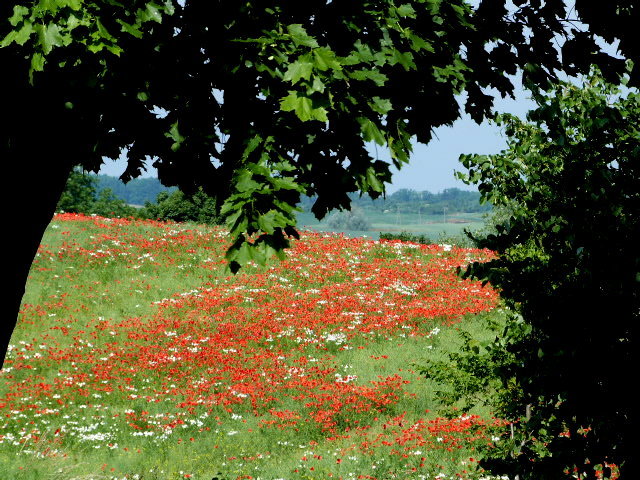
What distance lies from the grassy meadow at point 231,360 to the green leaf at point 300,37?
6.10m

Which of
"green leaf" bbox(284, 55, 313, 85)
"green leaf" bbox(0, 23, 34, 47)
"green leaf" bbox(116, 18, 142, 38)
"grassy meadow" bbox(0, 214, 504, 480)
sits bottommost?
"grassy meadow" bbox(0, 214, 504, 480)

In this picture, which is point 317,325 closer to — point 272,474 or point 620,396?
point 272,474

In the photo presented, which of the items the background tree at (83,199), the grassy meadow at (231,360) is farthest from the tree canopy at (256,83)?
the background tree at (83,199)

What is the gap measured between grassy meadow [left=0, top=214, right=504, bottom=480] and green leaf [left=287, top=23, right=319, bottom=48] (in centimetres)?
610

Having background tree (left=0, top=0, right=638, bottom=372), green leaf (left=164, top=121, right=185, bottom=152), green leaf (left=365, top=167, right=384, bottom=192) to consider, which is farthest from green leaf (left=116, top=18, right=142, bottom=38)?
green leaf (left=365, top=167, right=384, bottom=192)

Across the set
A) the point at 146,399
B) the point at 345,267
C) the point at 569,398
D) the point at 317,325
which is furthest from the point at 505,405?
the point at 345,267

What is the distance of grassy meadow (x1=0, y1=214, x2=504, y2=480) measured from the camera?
40.3 feet

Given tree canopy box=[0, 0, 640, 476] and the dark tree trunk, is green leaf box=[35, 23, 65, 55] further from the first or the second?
the dark tree trunk

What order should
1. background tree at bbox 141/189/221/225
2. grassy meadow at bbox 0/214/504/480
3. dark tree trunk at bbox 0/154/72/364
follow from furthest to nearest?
background tree at bbox 141/189/221/225, grassy meadow at bbox 0/214/504/480, dark tree trunk at bbox 0/154/72/364

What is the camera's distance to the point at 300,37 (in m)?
4.11

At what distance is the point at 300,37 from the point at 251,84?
23.6 inches

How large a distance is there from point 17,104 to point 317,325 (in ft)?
57.9

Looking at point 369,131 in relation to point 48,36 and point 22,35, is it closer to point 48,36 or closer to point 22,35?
point 48,36

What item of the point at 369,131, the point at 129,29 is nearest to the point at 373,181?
the point at 369,131
